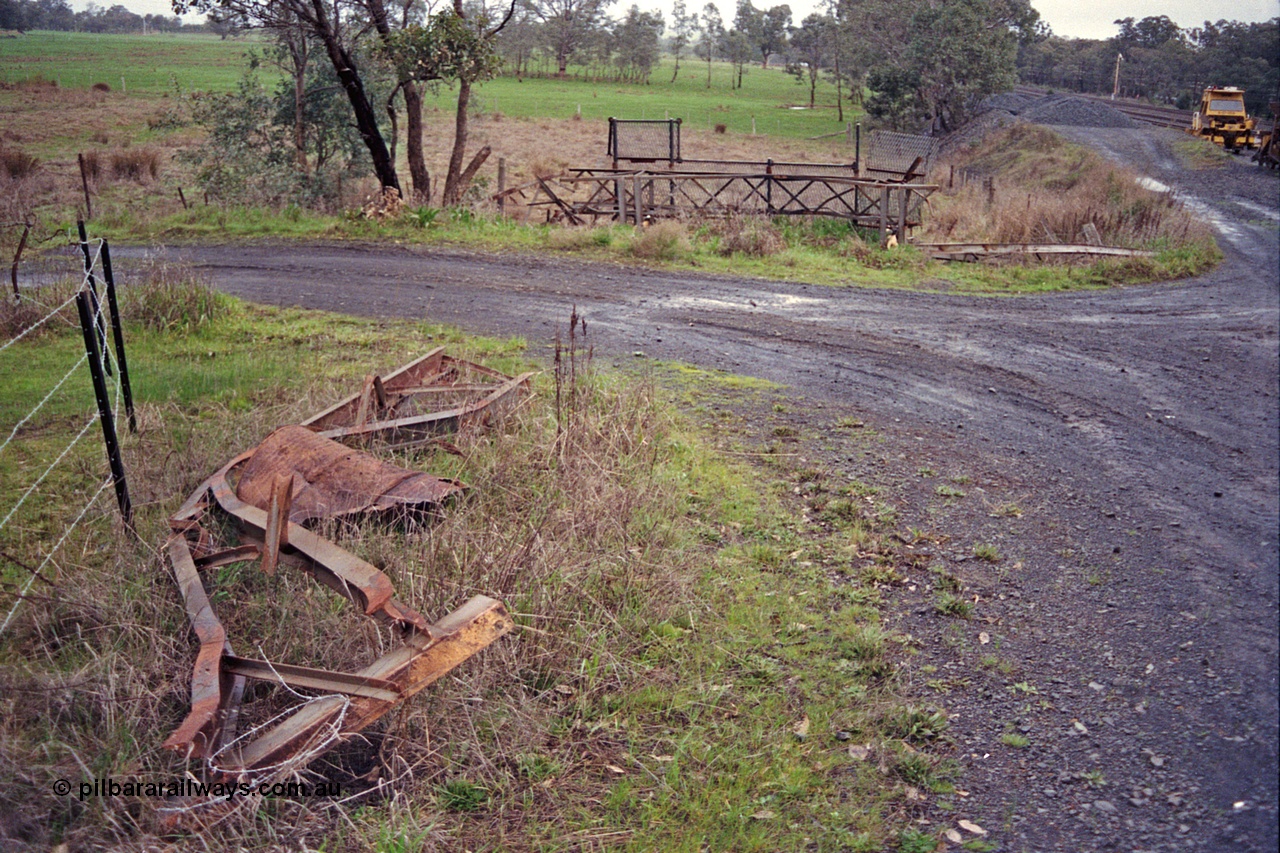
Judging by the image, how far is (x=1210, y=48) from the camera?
1692 millimetres

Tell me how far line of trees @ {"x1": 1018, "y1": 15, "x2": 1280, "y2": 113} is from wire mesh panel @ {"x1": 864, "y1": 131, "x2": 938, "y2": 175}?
52.3 feet

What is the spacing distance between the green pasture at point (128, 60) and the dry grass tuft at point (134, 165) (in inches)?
52.2

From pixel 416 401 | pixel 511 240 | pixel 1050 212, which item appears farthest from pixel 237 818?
pixel 511 240

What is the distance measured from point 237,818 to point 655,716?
1597 mm

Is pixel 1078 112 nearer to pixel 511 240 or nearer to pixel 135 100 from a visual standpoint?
pixel 511 240

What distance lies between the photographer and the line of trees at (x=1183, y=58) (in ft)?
5.50

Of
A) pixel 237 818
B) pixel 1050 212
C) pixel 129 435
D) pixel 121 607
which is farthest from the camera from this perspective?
pixel 129 435

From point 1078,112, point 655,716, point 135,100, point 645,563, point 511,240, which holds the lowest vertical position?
point 655,716

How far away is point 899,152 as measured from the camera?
58.0ft

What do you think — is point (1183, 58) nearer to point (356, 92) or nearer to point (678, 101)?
point (356, 92)

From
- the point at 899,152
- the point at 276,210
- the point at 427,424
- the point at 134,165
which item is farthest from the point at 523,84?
the point at 427,424

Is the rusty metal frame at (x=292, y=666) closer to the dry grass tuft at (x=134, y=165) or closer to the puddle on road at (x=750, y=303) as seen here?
the puddle on road at (x=750, y=303)

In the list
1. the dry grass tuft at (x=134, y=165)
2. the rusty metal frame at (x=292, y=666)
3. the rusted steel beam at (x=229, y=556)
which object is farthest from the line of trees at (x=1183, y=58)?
the dry grass tuft at (x=134, y=165)

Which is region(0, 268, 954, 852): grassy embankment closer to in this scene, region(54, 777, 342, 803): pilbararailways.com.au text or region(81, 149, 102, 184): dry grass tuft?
region(54, 777, 342, 803): pilbararailways.com.au text
